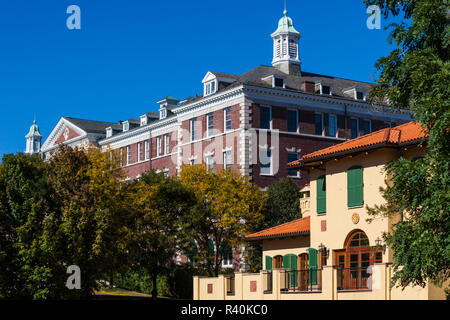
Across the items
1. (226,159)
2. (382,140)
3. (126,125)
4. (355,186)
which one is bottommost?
(355,186)

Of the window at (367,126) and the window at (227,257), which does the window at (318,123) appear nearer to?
the window at (367,126)

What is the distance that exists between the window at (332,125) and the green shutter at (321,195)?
27736 mm

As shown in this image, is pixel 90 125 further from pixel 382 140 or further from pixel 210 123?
pixel 382 140

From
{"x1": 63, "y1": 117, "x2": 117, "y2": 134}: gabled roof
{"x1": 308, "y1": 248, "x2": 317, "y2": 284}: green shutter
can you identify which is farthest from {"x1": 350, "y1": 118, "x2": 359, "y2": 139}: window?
{"x1": 63, "y1": 117, "x2": 117, "y2": 134}: gabled roof

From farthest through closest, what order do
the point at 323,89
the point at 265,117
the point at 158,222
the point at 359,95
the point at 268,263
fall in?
the point at 359,95, the point at 323,89, the point at 265,117, the point at 158,222, the point at 268,263

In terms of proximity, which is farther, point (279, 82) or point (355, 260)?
point (279, 82)

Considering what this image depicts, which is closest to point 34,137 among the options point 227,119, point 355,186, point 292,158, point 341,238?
point 227,119

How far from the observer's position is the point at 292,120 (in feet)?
207

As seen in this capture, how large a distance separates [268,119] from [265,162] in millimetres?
3882

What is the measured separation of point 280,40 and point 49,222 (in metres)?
38.7

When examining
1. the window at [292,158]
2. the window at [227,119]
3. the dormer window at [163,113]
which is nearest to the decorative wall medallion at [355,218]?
the window at [292,158]
